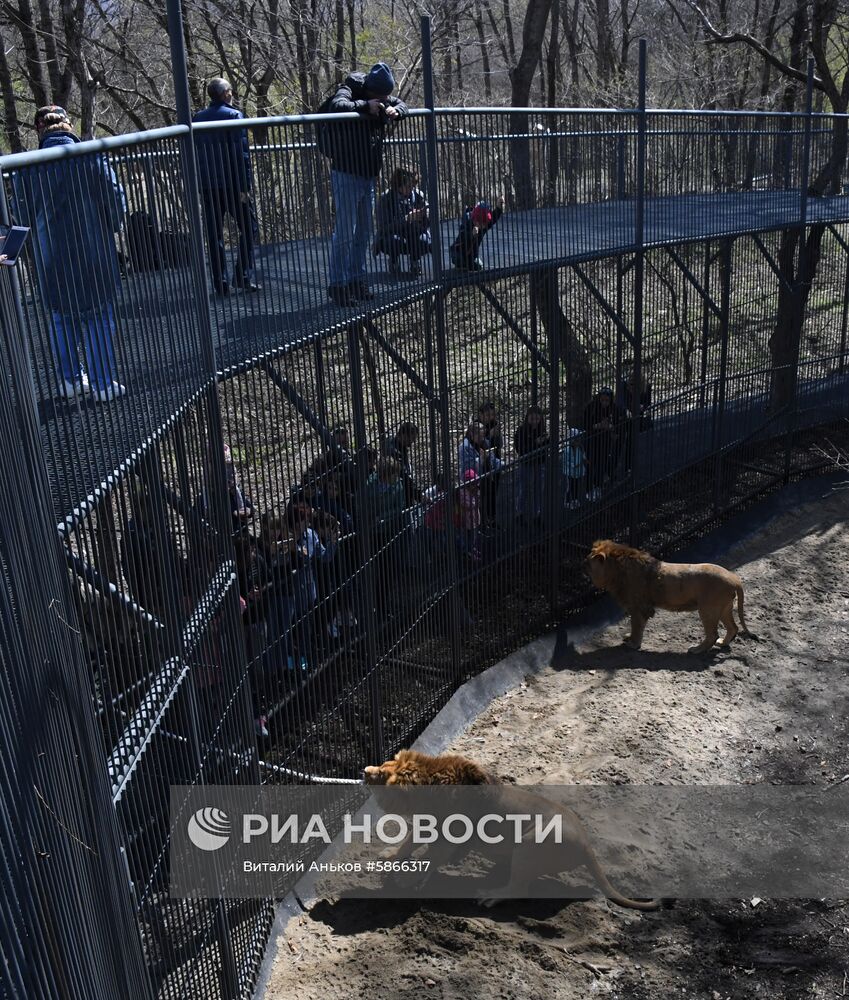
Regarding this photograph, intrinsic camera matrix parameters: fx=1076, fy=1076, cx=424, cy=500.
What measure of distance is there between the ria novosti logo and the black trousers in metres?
2.53

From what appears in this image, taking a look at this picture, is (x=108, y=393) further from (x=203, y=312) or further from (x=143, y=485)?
(x=203, y=312)

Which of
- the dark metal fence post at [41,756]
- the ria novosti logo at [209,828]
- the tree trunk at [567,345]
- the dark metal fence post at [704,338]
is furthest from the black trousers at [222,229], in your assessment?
the dark metal fence post at [704,338]

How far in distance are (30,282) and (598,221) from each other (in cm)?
763

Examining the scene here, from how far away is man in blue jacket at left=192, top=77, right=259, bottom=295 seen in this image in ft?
17.0

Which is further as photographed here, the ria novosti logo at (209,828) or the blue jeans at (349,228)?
the blue jeans at (349,228)

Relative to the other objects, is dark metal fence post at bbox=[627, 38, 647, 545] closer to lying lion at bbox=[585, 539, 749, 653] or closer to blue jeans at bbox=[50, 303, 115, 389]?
lying lion at bbox=[585, 539, 749, 653]

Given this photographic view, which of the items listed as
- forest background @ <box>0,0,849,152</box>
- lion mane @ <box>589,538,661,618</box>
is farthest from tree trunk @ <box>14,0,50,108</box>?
lion mane @ <box>589,538,661,618</box>

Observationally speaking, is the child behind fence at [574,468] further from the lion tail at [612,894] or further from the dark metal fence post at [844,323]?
the dark metal fence post at [844,323]

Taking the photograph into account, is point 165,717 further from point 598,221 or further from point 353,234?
point 598,221

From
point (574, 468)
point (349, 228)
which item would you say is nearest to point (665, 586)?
point (574, 468)

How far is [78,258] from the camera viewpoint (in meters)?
3.49

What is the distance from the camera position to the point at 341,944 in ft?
19.6

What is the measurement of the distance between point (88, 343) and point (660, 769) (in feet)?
18.3

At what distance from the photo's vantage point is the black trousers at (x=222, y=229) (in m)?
5.25
